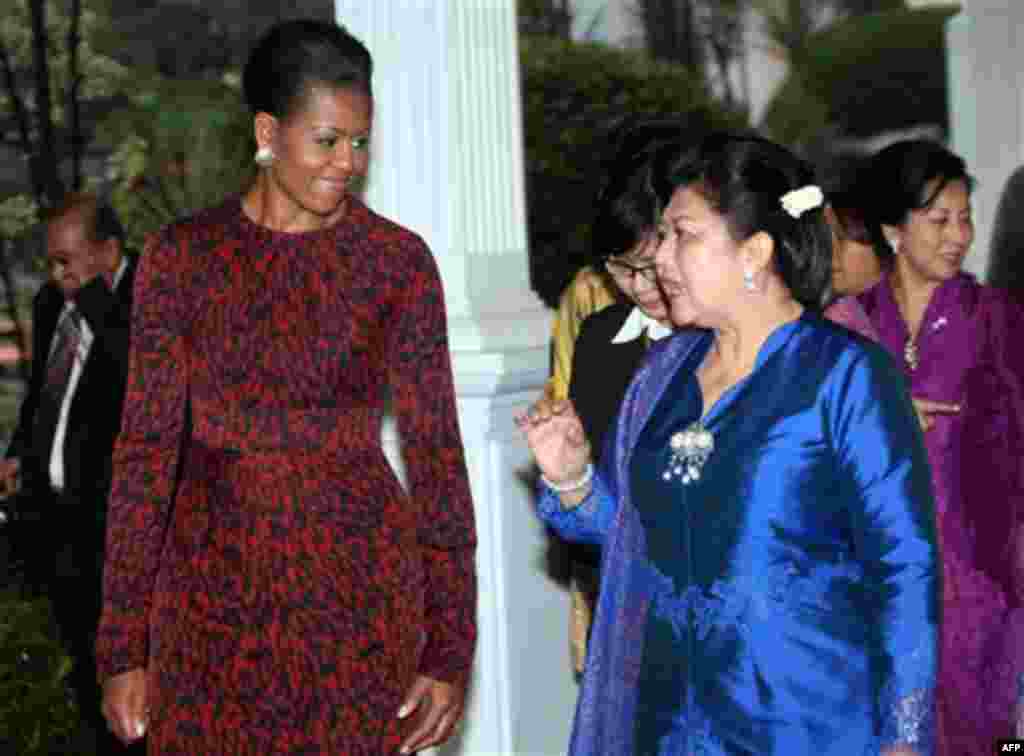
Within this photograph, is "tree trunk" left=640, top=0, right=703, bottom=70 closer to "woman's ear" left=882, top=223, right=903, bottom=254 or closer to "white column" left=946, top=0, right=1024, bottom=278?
"white column" left=946, top=0, right=1024, bottom=278

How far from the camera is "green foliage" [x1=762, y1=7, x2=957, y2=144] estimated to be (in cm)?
2566

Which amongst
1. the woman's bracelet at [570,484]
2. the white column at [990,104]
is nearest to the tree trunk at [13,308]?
the white column at [990,104]

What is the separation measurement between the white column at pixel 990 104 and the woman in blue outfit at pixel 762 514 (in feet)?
19.0

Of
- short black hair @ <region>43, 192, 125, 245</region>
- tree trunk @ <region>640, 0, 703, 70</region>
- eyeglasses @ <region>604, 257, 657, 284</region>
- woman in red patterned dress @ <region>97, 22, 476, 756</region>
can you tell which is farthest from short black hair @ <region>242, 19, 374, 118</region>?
tree trunk @ <region>640, 0, 703, 70</region>

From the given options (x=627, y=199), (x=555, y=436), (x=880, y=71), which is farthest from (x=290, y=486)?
(x=880, y=71)

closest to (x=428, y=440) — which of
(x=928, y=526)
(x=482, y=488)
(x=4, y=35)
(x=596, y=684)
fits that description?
(x=596, y=684)

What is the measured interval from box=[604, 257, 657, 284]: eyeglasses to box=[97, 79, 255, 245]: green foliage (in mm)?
7274

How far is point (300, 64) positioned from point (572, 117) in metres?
8.35

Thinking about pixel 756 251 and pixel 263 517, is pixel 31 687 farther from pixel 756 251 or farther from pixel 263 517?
pixel 756 251

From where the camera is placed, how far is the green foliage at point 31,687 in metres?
6.40

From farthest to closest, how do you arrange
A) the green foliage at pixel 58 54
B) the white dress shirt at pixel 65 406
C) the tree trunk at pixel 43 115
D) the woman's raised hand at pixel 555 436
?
1. the green foliage at pixel 58 54
2. the tree trunk at pixel 43 115
3. the white dress shirt at pixel 65 406
4. the woman's raised hand at pixel 555 436

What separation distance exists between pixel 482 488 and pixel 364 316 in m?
2.39

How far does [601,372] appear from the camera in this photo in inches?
209

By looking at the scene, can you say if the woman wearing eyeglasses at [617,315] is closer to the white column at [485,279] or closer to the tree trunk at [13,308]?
the white column at [485,279]
